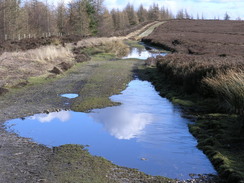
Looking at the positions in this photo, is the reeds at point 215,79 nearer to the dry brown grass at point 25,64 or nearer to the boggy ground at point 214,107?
the boggy ground at point 214,107

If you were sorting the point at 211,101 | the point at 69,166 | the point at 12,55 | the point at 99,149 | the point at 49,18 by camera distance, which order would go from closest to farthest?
the point at 69,166
the point at 99,149
the point at 211,101
the point at 12,55
the point at 49,18

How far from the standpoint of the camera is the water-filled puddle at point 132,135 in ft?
21.7

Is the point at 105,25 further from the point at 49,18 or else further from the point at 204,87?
the point at 204,87

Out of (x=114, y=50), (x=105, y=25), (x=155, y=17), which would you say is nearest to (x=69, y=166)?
(x=114, y=50)

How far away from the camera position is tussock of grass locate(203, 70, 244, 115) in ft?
28.5

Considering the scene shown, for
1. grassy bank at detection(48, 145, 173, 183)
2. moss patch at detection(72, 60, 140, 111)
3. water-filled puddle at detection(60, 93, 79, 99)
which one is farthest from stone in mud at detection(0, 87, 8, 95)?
grassy bank at detection(48, 145, 173, 183)

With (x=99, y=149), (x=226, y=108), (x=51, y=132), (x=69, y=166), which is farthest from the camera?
(x=226, y=108)

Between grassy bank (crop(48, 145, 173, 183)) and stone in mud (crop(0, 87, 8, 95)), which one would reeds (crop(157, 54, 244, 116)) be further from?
stone in mud (crop(0, 87, 8, 95))

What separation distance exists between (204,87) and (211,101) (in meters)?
0.90

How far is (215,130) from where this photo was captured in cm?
813

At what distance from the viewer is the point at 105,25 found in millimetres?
Answer: 65688

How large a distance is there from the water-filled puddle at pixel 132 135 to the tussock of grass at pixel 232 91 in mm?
1280

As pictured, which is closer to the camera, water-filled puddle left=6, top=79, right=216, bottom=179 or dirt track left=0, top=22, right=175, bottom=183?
dirt track left=0, top=22, right=175, bottom=183

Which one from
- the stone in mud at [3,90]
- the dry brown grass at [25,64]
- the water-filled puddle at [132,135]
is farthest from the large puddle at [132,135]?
the dry brown grass at [25,64]
